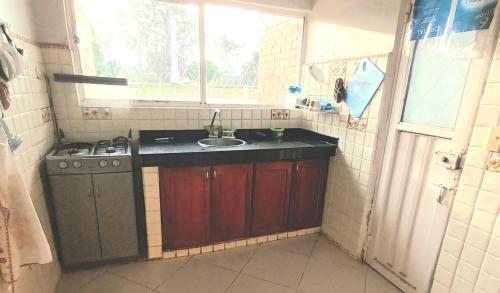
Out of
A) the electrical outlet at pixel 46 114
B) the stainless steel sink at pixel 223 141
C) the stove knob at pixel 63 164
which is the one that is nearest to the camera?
the stove knob at pixel 63 164

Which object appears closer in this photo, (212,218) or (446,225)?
(446,225)

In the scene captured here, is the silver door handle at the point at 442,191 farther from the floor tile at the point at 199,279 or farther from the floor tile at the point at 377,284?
the floor tile at the point at 199,279

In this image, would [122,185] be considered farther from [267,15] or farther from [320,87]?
[267,15]

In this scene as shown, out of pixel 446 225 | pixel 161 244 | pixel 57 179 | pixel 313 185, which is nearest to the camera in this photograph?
pixel 446 225

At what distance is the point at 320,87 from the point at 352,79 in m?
0.38

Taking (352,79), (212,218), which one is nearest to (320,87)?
(352,79)

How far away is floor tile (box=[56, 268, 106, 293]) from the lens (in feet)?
5.35

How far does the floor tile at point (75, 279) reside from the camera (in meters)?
1.63

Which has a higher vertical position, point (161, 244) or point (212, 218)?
point (212, 218)

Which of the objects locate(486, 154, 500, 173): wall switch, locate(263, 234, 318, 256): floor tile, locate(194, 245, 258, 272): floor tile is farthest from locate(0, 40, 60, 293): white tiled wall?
locate(486, 154, 500, 173): wall switch

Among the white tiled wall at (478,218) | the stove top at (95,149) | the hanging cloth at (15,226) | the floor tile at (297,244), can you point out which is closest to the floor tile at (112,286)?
the hanging cloth at (15,226)

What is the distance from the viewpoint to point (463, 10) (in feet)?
4.19

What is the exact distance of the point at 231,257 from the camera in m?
2.02

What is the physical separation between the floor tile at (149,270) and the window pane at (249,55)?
1.43 m
